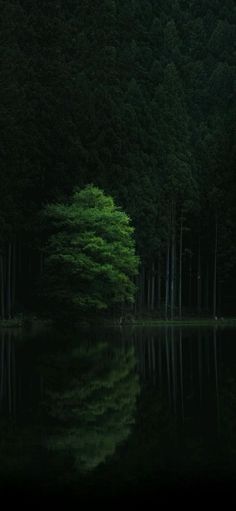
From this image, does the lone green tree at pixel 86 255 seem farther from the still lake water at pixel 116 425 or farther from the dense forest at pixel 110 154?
the still lake water at pixel 116 425

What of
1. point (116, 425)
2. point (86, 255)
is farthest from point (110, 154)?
point (116, 425)

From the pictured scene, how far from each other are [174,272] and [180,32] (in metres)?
49.3

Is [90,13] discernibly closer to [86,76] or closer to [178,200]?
[86,76]

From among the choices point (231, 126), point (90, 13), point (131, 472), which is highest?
point (90, 13)

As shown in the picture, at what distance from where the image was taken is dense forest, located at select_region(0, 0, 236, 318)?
2371 inches

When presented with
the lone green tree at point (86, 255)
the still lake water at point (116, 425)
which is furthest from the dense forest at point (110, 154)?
the still lake water at point (116, 425)

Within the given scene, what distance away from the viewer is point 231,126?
8331cm

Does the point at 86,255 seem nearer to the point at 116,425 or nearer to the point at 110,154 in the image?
the point at 110,154

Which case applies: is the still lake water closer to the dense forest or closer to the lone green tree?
the lone green tree

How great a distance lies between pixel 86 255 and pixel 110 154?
9629 millimetres

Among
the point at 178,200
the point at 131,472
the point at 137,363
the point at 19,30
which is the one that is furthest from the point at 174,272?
the point at 131,472

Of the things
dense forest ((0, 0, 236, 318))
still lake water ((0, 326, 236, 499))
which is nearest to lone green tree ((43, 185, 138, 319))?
dense forest ((0, 0, 236, 318))

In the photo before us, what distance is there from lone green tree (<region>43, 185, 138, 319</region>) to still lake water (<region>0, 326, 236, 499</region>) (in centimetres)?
2973

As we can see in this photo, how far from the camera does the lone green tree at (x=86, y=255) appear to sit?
5844 cm
